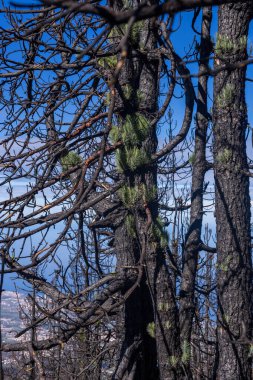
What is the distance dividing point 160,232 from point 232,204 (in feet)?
3.01

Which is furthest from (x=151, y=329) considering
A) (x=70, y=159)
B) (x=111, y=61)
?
(x=111, y=61)

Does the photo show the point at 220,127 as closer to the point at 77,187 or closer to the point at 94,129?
the point at 77,187

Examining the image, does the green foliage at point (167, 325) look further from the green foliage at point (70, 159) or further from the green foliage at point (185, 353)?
the green foliage at point (70, 159)

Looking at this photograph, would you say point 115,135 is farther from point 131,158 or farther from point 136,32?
point 136,32

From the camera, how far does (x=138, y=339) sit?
20.5ft

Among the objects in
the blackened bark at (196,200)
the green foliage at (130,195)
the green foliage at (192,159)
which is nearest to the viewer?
the green foliage at (130,195)

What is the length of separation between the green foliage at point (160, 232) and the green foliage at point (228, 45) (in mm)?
1805

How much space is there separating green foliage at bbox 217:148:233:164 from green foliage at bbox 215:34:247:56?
36.1 inches

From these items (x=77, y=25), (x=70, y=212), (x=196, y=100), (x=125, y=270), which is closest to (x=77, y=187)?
(x=70, y=212)

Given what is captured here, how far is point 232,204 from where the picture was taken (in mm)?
4902

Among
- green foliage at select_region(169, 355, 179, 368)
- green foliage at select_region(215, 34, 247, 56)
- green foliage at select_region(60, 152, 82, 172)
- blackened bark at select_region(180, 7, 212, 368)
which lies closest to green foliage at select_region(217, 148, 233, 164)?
blackened bark at select_region(180, 7, 212, 368)

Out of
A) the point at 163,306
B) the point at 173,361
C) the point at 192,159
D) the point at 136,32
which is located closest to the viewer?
the point at 173,361

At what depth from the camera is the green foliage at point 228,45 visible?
191 inches

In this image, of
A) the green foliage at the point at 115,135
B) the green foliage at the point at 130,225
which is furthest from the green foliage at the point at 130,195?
the green foliage at the point at 115,135
